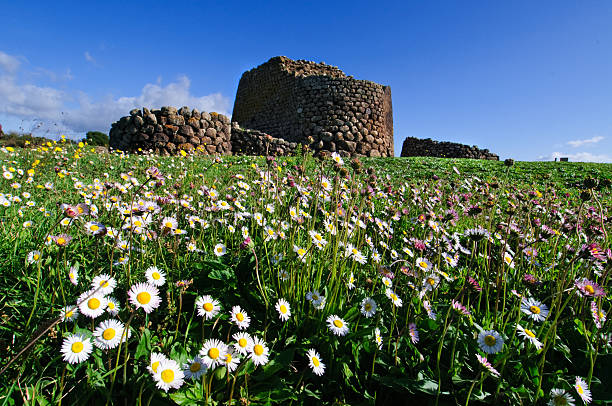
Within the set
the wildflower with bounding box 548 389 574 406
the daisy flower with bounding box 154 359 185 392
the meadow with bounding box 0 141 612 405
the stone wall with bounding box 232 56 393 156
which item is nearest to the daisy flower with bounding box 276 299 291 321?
the meadow with bounding box 0 141 612 405

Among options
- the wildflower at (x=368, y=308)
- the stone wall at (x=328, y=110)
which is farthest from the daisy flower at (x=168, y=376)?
the stone wall at (x=328, y=110)

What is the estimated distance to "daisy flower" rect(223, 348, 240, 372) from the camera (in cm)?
92

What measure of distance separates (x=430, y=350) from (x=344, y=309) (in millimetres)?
401

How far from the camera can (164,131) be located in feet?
33.0

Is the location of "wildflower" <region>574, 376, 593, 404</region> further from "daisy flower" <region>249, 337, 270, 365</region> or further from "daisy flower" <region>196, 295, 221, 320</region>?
"daisy flower" <region>196, 295, 221, 320</region>

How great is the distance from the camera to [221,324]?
1356mm

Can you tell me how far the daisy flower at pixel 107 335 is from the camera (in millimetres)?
941

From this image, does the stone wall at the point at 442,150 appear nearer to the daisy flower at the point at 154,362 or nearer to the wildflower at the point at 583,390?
the wildflower at the point at 583,390

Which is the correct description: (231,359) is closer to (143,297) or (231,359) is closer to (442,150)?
(143,297)

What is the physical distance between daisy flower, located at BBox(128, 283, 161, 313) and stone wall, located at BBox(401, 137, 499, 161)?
Result: 23.8 meters

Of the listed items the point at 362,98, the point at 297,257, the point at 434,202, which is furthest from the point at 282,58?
the point at 297,257

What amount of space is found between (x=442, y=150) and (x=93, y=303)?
81.7 feet

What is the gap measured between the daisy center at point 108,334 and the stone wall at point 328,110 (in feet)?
45.0

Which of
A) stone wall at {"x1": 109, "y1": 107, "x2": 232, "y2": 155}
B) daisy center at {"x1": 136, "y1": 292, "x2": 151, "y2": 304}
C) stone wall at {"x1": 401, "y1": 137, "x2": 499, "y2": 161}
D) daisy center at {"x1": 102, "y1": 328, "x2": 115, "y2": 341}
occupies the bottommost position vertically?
daisy center at {"x1": 102, "y1": 328, "x2": 115, "y2": 341}
